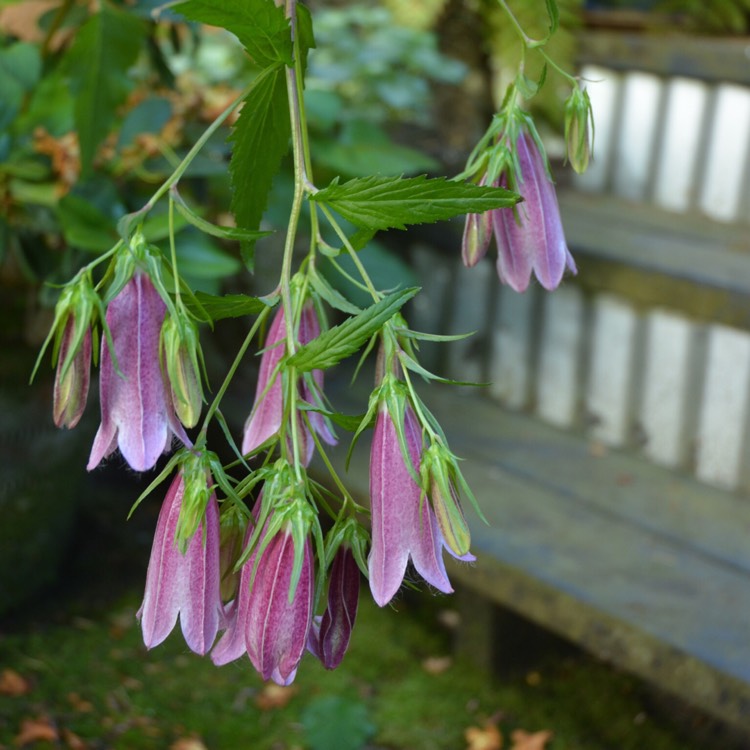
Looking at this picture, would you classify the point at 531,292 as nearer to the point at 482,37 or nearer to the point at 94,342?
the point at 482,37

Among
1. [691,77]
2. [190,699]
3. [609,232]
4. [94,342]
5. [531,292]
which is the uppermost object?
[691,77]

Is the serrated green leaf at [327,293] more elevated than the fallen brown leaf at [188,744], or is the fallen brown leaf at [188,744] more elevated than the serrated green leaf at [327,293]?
the serrated green leaf at [327,293]

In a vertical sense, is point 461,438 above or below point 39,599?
above

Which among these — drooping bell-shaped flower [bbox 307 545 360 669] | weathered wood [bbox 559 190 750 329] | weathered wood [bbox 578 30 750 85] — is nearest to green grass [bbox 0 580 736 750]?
weathered wood [bbox 559 190 750 329]

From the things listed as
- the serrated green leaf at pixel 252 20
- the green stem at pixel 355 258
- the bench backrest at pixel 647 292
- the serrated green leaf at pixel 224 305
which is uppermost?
the serrated green leaf at pixel 252 20

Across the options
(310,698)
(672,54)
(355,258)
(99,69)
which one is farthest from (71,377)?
(672,54)

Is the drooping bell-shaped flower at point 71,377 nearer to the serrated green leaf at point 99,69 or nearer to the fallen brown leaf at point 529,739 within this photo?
the serrated green leaf at point 99,69

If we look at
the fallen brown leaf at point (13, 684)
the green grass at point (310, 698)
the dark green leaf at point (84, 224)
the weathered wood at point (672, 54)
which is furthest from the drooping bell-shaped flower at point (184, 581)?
the weathered wood at point (672, 54)

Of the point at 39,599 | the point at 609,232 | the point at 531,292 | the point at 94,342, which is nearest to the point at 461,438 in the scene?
the point at 531,292
